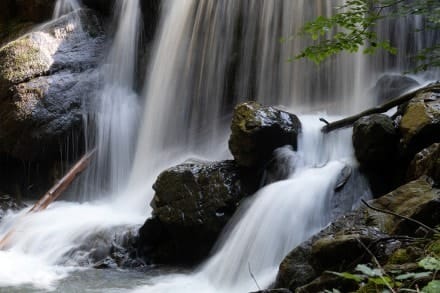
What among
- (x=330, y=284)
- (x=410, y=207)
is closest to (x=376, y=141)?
(x=410, y=207)

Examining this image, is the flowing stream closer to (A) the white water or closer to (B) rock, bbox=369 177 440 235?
(A) the white water

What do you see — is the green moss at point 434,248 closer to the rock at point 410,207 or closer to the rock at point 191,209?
the rock at point 410,207

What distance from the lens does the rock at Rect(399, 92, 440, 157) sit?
179 inches

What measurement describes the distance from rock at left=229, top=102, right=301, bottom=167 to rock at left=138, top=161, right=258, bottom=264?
0.73 feet

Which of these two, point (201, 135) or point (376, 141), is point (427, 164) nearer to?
point (376, 141)

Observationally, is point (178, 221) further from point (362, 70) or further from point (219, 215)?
point (362, 70)

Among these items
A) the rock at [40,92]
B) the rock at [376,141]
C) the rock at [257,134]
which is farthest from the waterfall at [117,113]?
the rock at [376,141]

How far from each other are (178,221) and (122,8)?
6.25m

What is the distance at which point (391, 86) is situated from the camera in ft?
22.7

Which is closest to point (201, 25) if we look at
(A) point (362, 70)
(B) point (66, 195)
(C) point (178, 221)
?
(A) point (362, 70)

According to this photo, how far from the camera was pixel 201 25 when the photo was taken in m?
9.05

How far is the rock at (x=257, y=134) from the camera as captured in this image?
18.9ft

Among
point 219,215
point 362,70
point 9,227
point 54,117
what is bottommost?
point 9,227

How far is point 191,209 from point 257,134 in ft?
3.62
